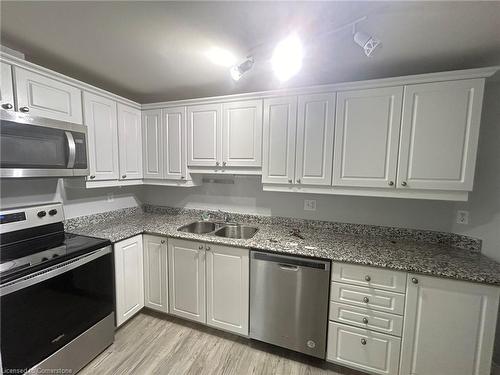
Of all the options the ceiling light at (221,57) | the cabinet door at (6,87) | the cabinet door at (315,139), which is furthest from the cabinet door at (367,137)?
the cabinet door at (6,87)

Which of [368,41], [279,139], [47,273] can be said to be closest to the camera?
[368,41]

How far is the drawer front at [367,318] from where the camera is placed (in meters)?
1.45

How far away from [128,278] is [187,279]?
55 cm

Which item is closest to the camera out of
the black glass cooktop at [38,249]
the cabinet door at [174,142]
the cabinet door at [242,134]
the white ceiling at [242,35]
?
the white ceiling at [242,35]

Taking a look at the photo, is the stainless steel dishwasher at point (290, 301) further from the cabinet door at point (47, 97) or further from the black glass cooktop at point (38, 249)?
the cabinet door at point (47, 97)

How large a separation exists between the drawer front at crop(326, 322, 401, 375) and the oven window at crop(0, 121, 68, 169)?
7.83 ft

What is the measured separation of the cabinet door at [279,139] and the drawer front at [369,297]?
953 millimetres

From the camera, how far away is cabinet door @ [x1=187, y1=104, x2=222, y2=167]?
7.02ft

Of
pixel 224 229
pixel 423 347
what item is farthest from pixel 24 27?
pixel 423 347

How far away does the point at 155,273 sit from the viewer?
2082 mm

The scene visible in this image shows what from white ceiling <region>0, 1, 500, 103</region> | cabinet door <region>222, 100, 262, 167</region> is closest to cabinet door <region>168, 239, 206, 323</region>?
cabinet door <region>222, 100, 262, 167</region>

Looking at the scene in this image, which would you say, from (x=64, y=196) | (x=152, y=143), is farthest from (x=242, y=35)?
(x=64, y=196)

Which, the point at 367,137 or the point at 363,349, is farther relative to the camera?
the point at 367,137

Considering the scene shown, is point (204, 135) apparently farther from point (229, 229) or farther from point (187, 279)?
point (187, 279)
